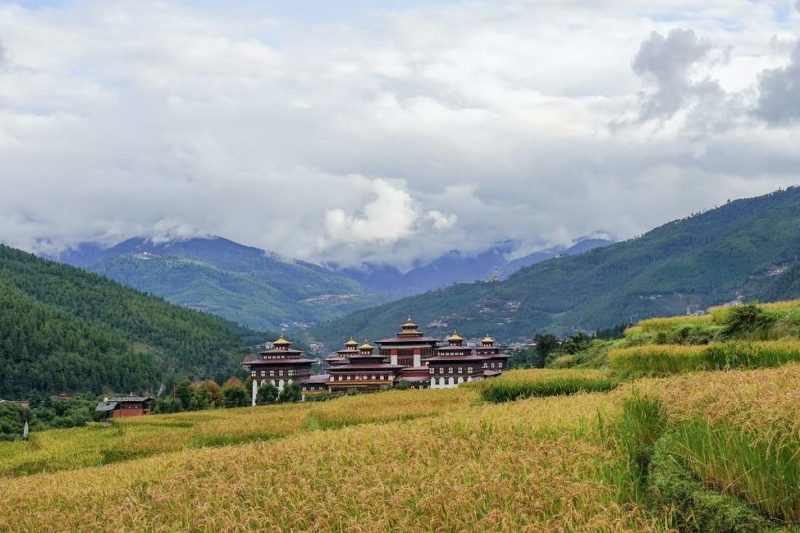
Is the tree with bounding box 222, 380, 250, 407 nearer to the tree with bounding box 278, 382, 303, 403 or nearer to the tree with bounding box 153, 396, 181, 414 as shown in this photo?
the tree with bounding box 278, 382, 303, 403

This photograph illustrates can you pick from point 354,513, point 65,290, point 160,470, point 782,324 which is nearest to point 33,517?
point 160,470

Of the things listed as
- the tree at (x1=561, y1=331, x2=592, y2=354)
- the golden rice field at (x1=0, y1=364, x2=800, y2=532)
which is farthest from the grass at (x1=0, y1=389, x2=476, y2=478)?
the tree at (x1=561, y1=331, x2=592, y2=354)

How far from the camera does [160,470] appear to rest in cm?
1686

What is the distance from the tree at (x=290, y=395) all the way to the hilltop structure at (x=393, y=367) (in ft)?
5.31

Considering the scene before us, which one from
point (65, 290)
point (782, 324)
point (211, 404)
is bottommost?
point (211, 404)

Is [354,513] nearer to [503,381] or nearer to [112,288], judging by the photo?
[503,381]

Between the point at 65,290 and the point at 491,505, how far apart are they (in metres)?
195

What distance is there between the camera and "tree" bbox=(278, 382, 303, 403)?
249ft

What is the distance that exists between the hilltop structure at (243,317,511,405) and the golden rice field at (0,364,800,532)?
66771 millimetres

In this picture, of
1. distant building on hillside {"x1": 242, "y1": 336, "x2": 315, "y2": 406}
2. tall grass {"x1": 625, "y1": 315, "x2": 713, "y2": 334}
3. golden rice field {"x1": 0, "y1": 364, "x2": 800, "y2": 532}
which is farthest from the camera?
distant building on hillside {"x1": 242, "y1": 336, "x2": 315, "y2": 406}

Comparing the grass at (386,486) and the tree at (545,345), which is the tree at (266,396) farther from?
the grass at (386,486)

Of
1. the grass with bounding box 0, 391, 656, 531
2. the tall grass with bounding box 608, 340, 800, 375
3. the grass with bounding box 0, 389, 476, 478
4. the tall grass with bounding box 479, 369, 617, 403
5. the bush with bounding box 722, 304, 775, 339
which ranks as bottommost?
the grass with bounding box 0, 389, 476, 478

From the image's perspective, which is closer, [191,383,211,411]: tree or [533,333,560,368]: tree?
[191,383,211,411]: tree

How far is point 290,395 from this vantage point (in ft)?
250
